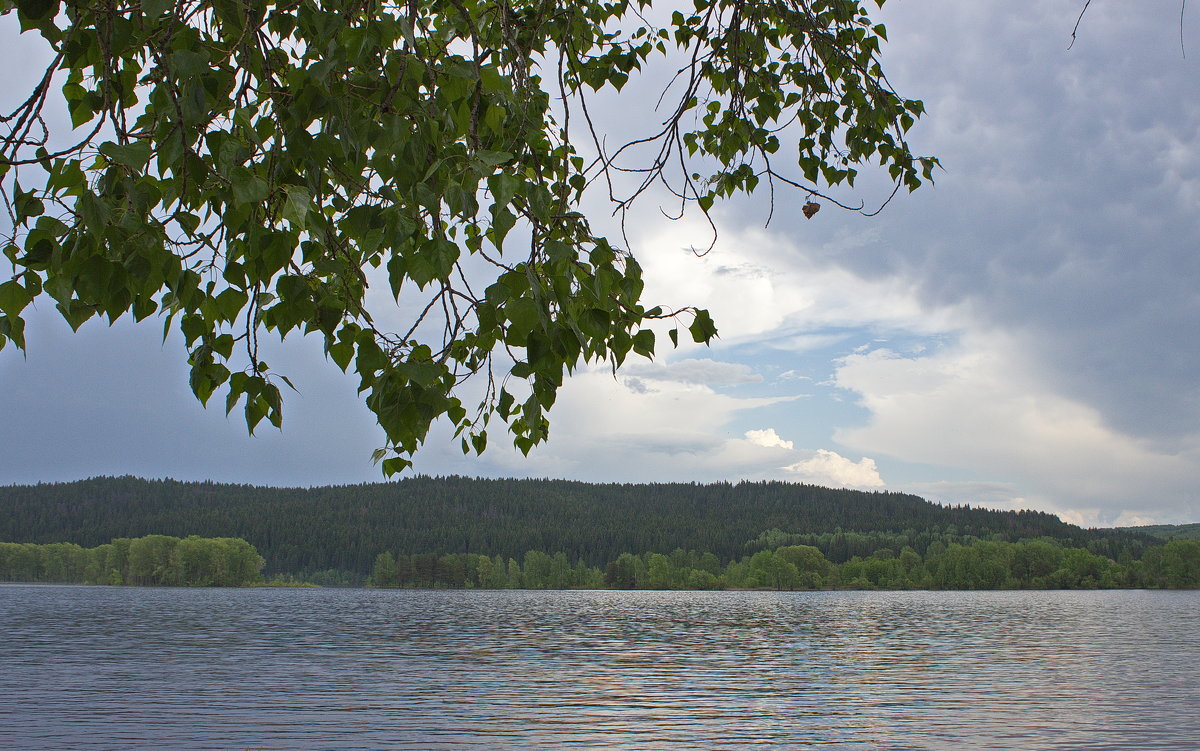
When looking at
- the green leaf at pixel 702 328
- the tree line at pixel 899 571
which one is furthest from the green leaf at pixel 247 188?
the tree line at pixel 899 571

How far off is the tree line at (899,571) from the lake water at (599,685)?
283 ft

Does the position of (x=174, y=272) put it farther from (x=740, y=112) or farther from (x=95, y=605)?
(x=95, y=605)

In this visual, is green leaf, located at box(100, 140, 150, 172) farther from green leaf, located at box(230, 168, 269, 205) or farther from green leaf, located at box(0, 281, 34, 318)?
green leaf, located at box(0, 281, 34, 318)

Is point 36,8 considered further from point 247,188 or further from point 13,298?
point 13,298

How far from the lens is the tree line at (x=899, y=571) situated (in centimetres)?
17962

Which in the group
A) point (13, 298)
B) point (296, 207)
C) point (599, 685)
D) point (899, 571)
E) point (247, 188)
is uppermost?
point (247, 188)

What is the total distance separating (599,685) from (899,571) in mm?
149711

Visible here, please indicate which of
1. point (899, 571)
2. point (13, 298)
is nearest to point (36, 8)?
point (13, 298)

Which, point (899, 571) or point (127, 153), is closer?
point (127, 153)

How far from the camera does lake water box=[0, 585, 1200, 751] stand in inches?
1277

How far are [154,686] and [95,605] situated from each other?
10277 centimetres

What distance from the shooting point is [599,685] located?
4569 cm

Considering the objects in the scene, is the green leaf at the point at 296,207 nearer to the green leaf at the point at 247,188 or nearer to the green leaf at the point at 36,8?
the green leaf at the point at 247,188

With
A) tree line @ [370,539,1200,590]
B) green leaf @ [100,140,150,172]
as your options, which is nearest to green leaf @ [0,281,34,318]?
green leaf @ [100,140,150,172]
